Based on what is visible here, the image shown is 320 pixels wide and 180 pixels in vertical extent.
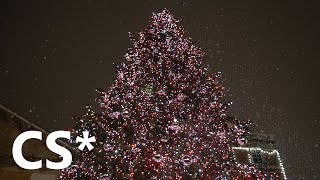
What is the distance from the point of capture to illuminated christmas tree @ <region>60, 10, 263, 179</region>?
442 inches

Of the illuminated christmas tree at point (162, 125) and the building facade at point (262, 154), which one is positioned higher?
the building facade at point (262, 154)

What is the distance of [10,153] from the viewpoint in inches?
326

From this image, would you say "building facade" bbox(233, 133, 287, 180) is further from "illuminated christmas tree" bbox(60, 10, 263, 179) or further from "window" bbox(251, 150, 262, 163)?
"illuminated christmas tree" bbox(60, 10, 263, 179)

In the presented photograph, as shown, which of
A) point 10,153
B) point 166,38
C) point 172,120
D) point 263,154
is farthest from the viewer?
point 263,154

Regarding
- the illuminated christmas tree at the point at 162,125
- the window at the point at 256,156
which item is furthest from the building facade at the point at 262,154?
the illuminated christmas tree at the point at 162,125

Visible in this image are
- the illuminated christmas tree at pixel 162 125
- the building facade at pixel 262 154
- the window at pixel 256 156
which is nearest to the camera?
the illuminated christmas tree at pixel 162 125

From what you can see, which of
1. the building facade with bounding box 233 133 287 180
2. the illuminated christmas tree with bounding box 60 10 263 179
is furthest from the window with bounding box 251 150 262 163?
the illuminated christmas tree with bounding box 60 10 263 179

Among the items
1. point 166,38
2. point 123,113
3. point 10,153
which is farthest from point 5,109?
point 166,38

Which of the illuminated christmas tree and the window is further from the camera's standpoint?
the window

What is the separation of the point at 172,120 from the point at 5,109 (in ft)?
18.6

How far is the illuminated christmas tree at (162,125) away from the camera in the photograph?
11.2 m

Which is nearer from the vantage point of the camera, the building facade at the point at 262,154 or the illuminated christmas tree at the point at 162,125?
the illuminated christmas tree at the point at 162,125

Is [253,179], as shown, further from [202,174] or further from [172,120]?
[172,120]

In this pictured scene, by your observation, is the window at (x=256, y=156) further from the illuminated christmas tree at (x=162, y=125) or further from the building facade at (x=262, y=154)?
the illuminated christmas tree at (x=162, y=125)
